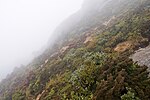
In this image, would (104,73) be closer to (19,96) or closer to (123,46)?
(123,46)

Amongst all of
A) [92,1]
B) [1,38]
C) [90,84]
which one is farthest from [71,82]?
[1,38]

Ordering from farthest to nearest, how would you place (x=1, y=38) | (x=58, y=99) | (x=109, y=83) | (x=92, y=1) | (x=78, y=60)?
(x=1, y=38) < (x=92, y=1) < (x=78, y=60) < (x=58, y=99) < (x=109, y=83)

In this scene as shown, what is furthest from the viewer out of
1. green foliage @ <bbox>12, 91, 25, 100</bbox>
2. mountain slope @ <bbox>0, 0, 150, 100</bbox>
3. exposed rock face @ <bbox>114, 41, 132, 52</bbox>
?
green foliage @ <bbox>12, 91, 25, 100</bbox>

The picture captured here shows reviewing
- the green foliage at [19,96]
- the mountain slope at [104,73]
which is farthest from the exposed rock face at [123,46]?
the green foliage at [19,96]

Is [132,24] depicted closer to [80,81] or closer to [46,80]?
[46,80]

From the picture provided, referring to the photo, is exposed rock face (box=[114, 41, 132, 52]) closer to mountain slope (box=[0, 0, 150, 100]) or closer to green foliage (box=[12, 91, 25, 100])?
mountain slope (box=[0, 0, 150, 100])

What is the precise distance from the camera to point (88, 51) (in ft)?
88.5

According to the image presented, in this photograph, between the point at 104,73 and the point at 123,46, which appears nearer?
the point at 104,73

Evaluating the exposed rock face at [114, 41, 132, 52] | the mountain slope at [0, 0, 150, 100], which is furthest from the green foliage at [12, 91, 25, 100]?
the exposed rock face at [114, 41, 132, 52]

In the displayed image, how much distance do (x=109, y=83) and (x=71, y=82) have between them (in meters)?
5.67

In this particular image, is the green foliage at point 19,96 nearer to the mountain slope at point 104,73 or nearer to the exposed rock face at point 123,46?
the mountain slope at point 104,73

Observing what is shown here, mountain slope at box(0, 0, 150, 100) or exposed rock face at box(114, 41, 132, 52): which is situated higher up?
mountain slope at box(0, 0, 150, 100)

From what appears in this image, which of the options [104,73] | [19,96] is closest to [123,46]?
[104,73]

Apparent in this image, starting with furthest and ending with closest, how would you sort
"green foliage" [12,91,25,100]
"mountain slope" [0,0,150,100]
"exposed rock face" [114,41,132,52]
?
1. "green foliage" [12,91,25,100]
2. "exposed rock face" [114,41,132,52]
3. "mountain slope" [0,0,150,100]
